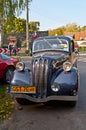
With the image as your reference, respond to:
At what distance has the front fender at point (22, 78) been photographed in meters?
8.62

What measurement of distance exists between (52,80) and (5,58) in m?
5.32

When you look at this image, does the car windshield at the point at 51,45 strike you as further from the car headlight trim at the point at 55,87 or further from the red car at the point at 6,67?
the car headlight trim at the point at 55,87

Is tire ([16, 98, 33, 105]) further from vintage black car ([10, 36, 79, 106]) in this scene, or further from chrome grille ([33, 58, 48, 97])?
chrome grille ([33, 58, 48, 97])

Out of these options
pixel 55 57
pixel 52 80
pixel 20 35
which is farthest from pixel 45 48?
pixel 20 35

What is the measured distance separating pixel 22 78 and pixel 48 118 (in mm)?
1498

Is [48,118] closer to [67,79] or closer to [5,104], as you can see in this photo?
[67,79]

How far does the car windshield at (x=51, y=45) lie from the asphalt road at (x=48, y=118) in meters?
2.14

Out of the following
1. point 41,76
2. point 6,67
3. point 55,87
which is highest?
point 41,76

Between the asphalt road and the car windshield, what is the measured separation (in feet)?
7.01

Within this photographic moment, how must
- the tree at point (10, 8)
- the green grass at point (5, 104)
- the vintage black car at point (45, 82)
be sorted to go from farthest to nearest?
1. the tree at point (10, 8)
2. the vintage black car at point (45, 82)
3. the green grass at point (5, 104)

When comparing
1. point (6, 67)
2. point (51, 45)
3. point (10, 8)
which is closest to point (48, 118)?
point (51, 45)

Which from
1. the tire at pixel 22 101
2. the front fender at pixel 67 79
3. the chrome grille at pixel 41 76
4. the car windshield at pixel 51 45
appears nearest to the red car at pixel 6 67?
→ the car windshield at pixel 51 45

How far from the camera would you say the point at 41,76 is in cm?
857

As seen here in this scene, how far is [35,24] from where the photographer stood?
310 feet
